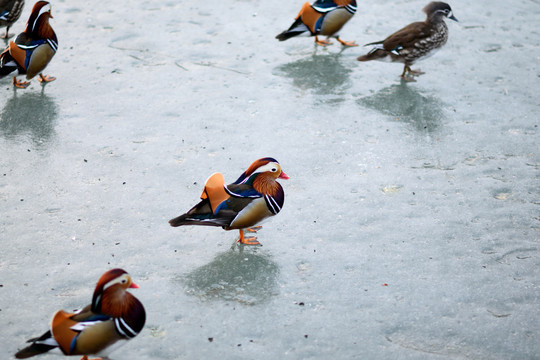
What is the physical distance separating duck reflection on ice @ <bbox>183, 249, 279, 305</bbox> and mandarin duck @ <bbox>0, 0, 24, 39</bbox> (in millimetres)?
4526

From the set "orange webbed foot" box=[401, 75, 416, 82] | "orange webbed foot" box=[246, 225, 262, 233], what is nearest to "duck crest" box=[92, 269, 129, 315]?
"orange webbed foot" box=[246, 225, 262, 233]

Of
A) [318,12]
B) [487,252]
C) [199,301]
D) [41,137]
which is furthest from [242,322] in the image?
[318,12]

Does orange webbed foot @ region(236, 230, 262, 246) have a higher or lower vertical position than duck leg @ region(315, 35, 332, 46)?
lower

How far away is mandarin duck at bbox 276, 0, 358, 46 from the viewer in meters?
7.35

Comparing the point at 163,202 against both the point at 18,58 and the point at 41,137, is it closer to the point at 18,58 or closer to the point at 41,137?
the point at 41,137

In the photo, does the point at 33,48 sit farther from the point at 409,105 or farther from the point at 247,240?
the point at 409,105

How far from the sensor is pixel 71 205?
5129mm

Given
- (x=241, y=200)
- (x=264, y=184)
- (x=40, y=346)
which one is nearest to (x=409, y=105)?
(x=264, y=184)

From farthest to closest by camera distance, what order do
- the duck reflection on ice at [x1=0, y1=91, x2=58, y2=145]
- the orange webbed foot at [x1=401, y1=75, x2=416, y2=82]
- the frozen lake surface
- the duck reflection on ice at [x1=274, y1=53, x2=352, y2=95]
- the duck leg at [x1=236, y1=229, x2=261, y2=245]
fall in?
the orange webbed foot at [x1=401, y1=75, x2=416, y2=82] < the duck reflection on ice at [x1=274, y1=53, x2=352, y2=95] < the duck reflection on ice at [x1=0, y1=91, x2=58, y2=145] < the duck leg at [x1=236, y1=229, x2=261, y2=245] < the frozen lake surface

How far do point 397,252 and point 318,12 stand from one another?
11.9ft

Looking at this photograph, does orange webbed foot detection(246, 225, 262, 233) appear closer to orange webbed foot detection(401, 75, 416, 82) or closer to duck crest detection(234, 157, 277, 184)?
duck crest detection(234, 157, 277, 184)

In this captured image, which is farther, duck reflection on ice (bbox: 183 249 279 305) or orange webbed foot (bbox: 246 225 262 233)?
orange webbed foot (bbox: 246 225 262 233)

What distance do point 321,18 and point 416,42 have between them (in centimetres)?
118

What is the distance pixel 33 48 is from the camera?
6.52 m
